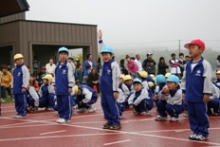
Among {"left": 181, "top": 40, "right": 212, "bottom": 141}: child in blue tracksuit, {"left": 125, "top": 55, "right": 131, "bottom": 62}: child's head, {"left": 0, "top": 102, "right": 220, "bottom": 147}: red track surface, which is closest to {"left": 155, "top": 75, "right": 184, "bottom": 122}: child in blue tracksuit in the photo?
{"left": 0, "top": 102, "right": 220, "bottom": 147}: red track surface

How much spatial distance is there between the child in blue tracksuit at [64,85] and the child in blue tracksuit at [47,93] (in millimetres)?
3137

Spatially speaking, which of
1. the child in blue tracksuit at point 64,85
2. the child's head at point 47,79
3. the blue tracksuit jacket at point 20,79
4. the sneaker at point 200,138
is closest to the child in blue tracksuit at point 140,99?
the child in blue tracksuit at point 64,85

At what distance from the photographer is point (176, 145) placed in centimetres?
703

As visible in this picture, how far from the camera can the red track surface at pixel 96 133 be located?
24.0ft

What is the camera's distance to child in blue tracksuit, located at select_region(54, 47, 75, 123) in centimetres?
1017

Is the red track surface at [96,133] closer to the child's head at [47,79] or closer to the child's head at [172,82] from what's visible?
the child's head at [172,82]

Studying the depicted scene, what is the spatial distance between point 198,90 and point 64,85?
3.94 meters

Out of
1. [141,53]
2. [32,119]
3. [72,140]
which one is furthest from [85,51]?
[72,140]

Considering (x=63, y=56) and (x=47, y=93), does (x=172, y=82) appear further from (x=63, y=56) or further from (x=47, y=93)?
(x=47, y=93)

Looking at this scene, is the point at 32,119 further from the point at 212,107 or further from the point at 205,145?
the point at 205,145

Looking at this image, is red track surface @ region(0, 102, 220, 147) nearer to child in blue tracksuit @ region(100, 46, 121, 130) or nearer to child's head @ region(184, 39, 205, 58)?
child in blue tracksuit @ region(100, 46, 121, 130)

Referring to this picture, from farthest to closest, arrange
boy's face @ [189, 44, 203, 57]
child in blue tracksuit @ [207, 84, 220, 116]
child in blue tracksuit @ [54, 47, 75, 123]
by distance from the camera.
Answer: child in blue tracksuit @ [207, 84, 220, 116]
child in blue tracksuit @ [54, 47, 75, 123]
boy's face @ [189, 44, 203, 57]

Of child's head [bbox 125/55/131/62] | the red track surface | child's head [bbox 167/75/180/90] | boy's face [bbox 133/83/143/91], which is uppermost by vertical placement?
child's head [bbox 125/55/131/62]

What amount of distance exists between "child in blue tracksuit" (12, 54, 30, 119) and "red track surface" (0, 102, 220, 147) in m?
0.45
